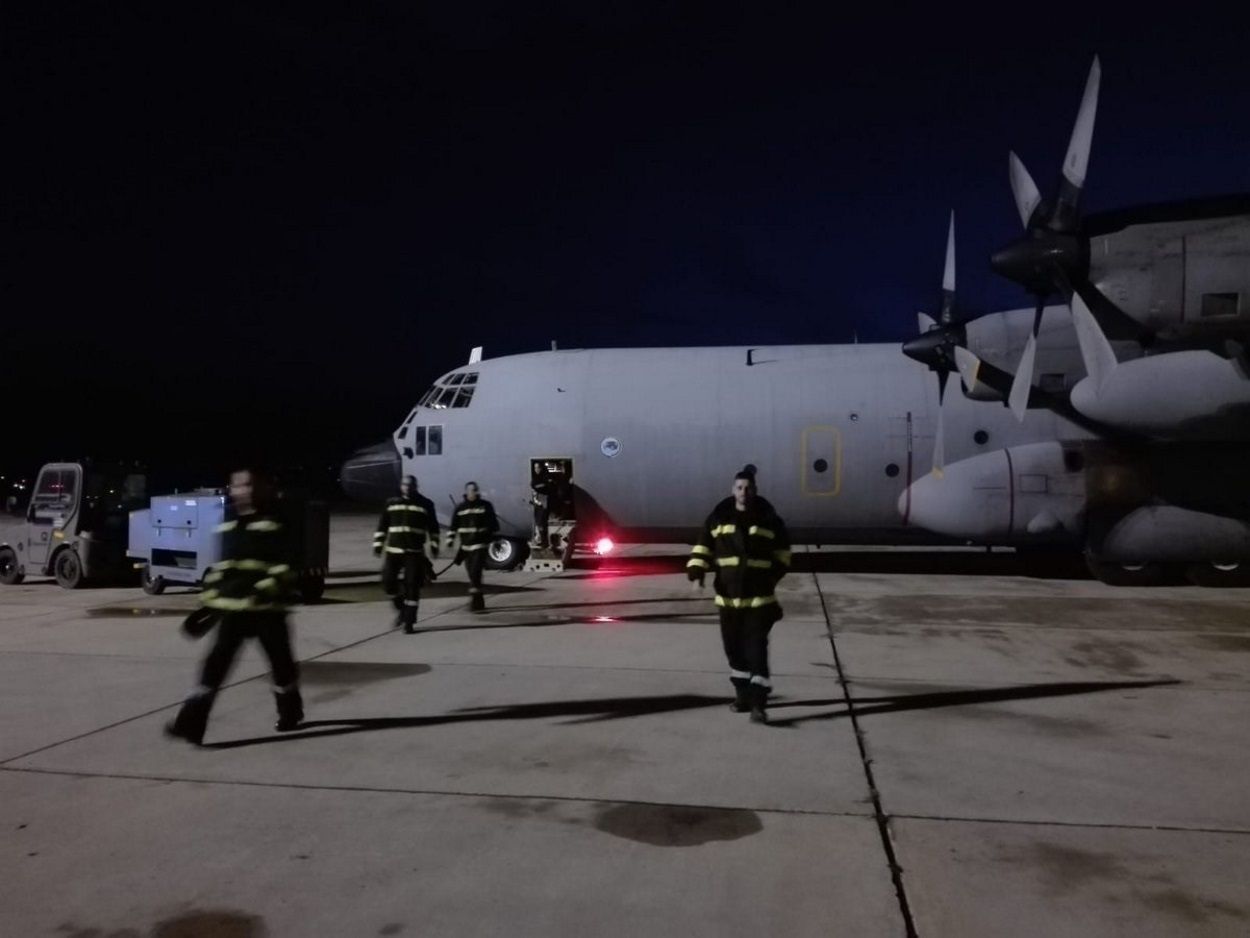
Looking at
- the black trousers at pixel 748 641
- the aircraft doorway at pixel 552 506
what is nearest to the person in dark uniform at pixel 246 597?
the black trousers at pixel 748 641

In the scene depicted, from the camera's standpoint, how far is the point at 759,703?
7.14 meters

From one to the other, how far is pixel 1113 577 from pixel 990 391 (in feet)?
12.6

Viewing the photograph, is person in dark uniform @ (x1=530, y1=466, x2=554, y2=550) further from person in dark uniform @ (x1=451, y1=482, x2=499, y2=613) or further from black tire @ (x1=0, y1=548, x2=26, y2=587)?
black tire @ (x1=0, y1=548, x2=26, y2=587)

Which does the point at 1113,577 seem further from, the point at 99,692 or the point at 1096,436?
the point at 99,692

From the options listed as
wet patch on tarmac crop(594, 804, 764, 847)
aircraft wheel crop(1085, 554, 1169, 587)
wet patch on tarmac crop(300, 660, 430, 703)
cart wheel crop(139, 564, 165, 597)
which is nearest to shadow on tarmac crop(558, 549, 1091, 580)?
aircraft wheel crop(1085, 554, 1169, 587)

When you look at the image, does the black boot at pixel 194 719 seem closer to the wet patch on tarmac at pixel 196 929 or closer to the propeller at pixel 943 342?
the wet patch on tarmac at pixel 196 929

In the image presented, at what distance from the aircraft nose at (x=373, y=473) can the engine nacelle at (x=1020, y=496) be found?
10760 mm

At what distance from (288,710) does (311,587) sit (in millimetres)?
7686

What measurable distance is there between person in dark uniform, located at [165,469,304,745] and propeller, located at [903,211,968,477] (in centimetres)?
1260

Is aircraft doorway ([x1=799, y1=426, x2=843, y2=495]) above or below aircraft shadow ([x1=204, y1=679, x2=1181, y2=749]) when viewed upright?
above

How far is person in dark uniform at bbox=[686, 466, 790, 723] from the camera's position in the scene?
6941 millimetres

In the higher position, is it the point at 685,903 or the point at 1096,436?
the point at 1096,436

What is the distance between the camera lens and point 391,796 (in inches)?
220

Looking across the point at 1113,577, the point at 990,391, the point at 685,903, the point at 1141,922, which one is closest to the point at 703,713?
the point at 685,903
